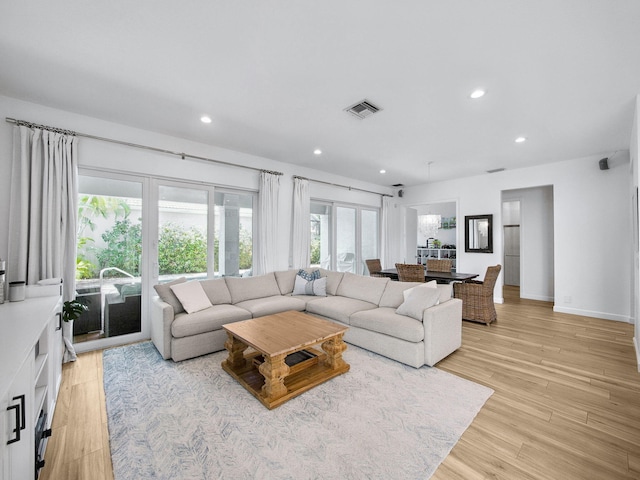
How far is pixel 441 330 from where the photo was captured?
2979mm

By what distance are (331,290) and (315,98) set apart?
9.13ft

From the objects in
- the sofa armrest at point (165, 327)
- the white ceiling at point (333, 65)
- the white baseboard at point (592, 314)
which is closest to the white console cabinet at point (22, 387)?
the sofa armrest at point (165, 327)

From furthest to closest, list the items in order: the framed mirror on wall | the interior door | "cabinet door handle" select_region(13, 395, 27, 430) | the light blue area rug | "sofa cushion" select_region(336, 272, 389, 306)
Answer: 1. the interior door
2. the framed mirror on wall
3. "sofa cushion" select_region(336, 272, 389, 306)
4. the light blue area rug
5. "cabinet door handle" select_region(13, 395, 27, 430)

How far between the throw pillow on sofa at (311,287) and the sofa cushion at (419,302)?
58.0 inches

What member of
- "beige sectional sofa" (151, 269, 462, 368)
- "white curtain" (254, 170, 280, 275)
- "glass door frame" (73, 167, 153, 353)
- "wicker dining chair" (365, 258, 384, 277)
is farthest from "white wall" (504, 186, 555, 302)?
"glass door frame" (73, 167, 153, 353)

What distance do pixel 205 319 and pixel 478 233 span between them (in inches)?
220

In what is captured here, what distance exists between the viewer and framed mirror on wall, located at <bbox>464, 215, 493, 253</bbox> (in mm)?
5852

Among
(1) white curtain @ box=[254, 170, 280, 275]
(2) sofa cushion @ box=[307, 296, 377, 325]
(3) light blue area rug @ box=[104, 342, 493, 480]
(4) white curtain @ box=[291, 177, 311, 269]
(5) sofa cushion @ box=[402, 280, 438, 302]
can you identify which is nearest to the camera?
(3) light blue area rug @ box=[104, 342, 493, 480]

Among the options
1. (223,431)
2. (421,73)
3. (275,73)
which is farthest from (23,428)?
(421,73)

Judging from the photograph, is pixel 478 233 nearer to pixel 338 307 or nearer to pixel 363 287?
pixel 363 287

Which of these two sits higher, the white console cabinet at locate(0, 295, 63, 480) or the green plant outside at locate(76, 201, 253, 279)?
the green plant outside at locate(76, 201, 253, 279)

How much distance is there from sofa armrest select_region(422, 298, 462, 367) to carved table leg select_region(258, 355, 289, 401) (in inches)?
58.6

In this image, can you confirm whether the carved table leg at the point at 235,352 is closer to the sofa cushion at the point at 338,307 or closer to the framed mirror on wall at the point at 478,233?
→ the sofa cushion at the point at 338,307

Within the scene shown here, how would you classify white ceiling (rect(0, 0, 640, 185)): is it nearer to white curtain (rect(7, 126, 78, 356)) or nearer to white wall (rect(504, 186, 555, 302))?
white curtain (rect(7, 126, 78, 356))
